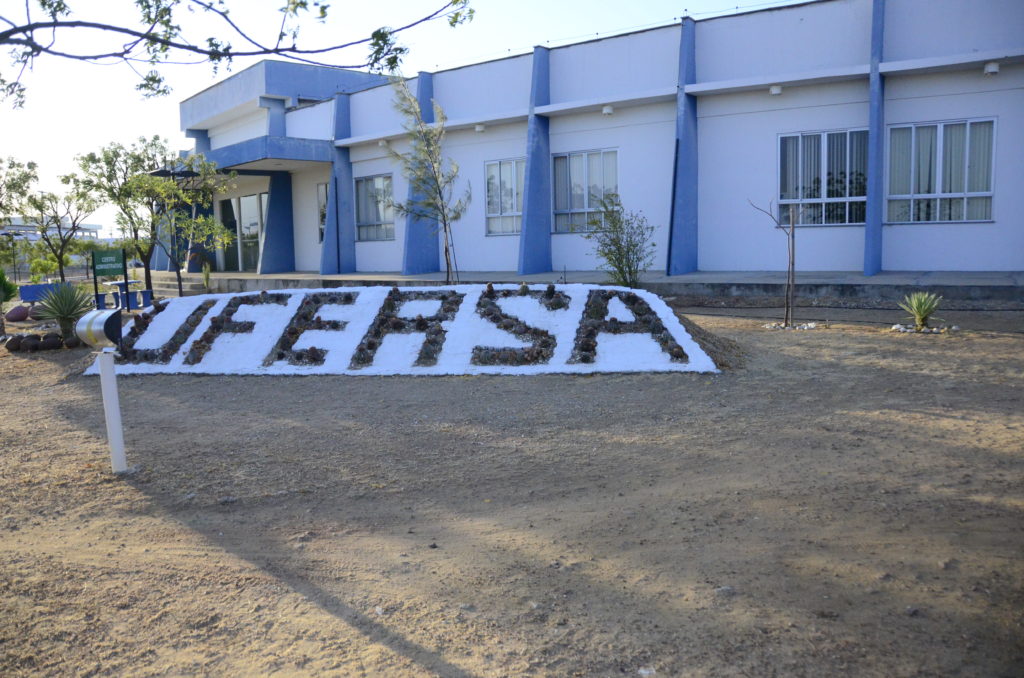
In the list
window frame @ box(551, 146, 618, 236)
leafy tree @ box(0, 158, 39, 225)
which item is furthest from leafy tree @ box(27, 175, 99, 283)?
window frame @ box(551, 146, 618, 236)

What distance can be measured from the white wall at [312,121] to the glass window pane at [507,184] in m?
6.17

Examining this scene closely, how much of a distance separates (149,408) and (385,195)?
1525cm

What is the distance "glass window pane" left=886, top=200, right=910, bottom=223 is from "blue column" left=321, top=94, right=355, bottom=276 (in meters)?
14.1

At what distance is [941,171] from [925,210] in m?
0.71

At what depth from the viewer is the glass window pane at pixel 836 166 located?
51.2ft

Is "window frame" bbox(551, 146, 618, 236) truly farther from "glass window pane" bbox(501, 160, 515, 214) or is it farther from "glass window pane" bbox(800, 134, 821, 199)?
"glass window pane" bbox(800, 134, 821, 199)

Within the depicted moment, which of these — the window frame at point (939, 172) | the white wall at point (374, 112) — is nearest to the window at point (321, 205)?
the white wall at point (374, 112)

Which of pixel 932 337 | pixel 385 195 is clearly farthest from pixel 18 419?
pixel 385 195

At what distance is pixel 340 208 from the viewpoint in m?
23.5

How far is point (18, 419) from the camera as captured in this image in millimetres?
8070

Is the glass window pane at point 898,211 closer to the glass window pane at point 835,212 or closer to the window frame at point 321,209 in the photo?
the glass window pane at point 835,212

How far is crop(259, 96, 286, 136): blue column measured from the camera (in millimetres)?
26303

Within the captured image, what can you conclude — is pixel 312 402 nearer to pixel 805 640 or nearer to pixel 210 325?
pixel 210 325

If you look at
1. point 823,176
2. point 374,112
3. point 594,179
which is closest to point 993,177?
point 823,176
